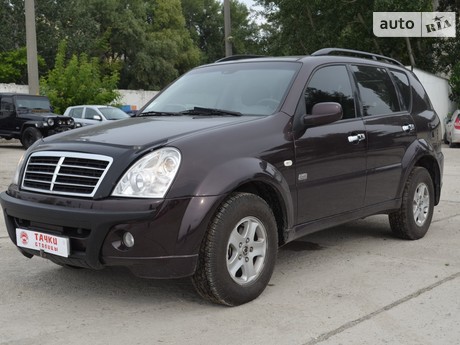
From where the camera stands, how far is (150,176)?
3.70 metres

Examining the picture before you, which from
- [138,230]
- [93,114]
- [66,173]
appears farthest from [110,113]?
[138,230]

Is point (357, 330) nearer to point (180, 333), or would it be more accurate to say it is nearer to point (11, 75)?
point (180, 333)

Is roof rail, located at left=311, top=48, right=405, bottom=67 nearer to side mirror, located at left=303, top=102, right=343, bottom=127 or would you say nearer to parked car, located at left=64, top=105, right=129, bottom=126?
side mirror, located at left=303, top=102, right=343, bottom=127

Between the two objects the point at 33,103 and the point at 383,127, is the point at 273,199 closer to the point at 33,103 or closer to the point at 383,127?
the point at 383,127

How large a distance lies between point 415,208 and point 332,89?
1.68 m

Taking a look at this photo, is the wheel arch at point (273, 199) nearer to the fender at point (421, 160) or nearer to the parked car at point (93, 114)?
the fender at point (421, 160)

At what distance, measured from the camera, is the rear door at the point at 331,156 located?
4559 mm

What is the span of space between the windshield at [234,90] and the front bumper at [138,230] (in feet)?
3.99

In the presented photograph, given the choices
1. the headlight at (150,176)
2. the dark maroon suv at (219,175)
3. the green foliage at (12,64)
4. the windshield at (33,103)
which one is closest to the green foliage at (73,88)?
the windshield at (33,103)

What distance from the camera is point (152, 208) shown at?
361 centimetres

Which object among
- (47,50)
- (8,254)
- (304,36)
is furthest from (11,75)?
(8,254)

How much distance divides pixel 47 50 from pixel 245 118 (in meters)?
40.5

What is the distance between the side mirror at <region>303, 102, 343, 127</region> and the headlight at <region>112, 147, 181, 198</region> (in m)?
1.24

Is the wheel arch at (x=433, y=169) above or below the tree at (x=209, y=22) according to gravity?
below
